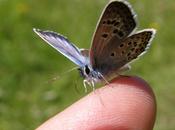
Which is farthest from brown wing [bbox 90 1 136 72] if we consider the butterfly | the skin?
the skin

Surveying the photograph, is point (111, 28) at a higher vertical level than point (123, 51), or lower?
higher

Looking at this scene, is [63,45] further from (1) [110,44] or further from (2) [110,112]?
(2) [110,112]

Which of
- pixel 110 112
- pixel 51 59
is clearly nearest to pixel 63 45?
pixel 110 112

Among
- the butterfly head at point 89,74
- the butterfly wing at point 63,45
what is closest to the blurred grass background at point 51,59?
the butterfly head at point 89,74

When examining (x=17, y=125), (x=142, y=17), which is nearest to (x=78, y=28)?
(x=142, y=17)

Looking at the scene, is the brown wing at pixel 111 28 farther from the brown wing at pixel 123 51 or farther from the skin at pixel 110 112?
the skin at pixel 110 112

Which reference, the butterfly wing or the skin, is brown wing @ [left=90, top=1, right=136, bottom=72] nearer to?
the butterfly wing

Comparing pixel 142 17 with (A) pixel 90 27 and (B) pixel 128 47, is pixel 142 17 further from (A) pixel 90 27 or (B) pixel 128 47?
(B) pixel 128 47
